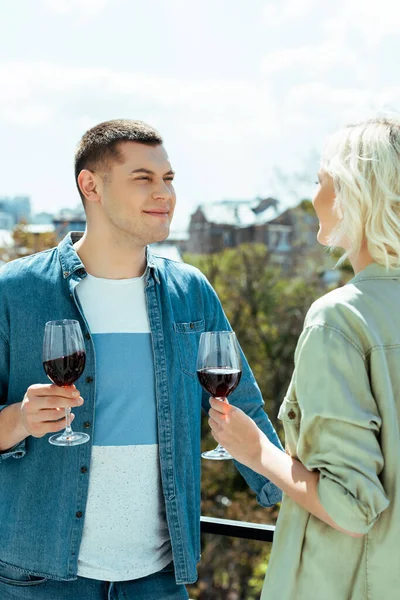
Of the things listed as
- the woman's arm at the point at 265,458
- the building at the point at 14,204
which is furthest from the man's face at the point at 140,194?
the building at the point at 14,204

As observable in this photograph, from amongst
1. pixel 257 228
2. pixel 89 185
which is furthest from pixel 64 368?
pixel 257 228

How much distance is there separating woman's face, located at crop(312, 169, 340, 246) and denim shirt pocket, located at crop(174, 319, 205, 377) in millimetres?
683

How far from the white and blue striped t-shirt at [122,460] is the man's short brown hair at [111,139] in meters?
0.41

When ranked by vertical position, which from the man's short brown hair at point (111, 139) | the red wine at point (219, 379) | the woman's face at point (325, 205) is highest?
the man's short brown hair at point (111, 139)

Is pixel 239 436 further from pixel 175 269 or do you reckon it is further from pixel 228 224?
pixel 228 224

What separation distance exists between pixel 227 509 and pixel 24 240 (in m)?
8.56

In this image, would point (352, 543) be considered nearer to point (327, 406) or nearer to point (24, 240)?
point (327, 406)

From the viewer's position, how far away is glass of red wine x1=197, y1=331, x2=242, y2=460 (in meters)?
1.70

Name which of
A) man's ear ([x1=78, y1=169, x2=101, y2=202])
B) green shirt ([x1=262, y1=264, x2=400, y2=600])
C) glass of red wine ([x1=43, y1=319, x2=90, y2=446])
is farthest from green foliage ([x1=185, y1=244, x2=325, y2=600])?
green shirt ([x1=262, y1=264, x2=400, y2=600])

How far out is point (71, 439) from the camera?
5.86ft

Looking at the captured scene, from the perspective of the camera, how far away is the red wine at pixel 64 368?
1.74 metres

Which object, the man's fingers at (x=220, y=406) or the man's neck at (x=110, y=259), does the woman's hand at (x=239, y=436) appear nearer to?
the man's fingers at (x=220, y=406)

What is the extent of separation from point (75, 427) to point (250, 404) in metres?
0.51

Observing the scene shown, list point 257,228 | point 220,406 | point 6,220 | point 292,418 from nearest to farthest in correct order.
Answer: point 292,418 < point 220,406 < point 6,220 < point 257,228
